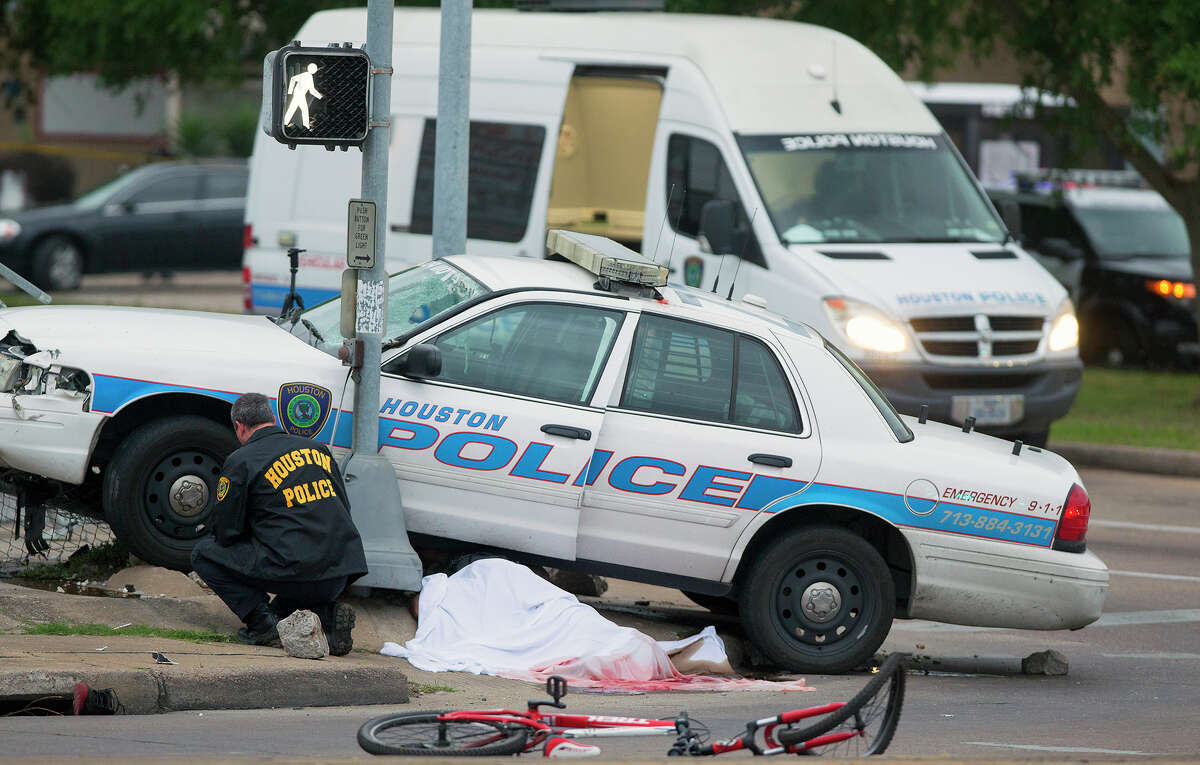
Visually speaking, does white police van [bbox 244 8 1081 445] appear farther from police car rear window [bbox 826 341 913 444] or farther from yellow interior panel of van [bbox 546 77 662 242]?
police car rear window [bbox 826 341 913 444]

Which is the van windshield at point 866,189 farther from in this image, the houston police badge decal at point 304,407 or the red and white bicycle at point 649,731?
the red and white bicycle at point 649,731

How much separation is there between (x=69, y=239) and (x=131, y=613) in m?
17.2

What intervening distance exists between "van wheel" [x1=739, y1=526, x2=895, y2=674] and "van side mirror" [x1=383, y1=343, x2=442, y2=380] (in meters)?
1.72

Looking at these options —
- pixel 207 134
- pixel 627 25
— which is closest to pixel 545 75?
pixel 627 25

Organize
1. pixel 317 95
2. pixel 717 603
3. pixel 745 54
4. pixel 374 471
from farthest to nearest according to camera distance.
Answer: pixel 745 54, pixel 717 603, pixel 317 95, pixel 374 471

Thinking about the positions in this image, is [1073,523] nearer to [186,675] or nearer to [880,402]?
[880,402]

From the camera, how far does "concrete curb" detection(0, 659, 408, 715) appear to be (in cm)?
643

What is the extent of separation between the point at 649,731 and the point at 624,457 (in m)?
2.45

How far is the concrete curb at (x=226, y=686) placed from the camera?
6.43m

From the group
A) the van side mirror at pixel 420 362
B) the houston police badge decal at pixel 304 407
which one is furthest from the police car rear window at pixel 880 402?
the houston police badge decal at pixel 304 407

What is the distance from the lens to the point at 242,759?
17.5 feet

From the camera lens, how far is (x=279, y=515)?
7.29 m

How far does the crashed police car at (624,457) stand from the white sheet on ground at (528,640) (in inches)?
9.7

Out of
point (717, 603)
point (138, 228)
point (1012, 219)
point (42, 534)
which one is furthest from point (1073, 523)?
point (138, 228)
